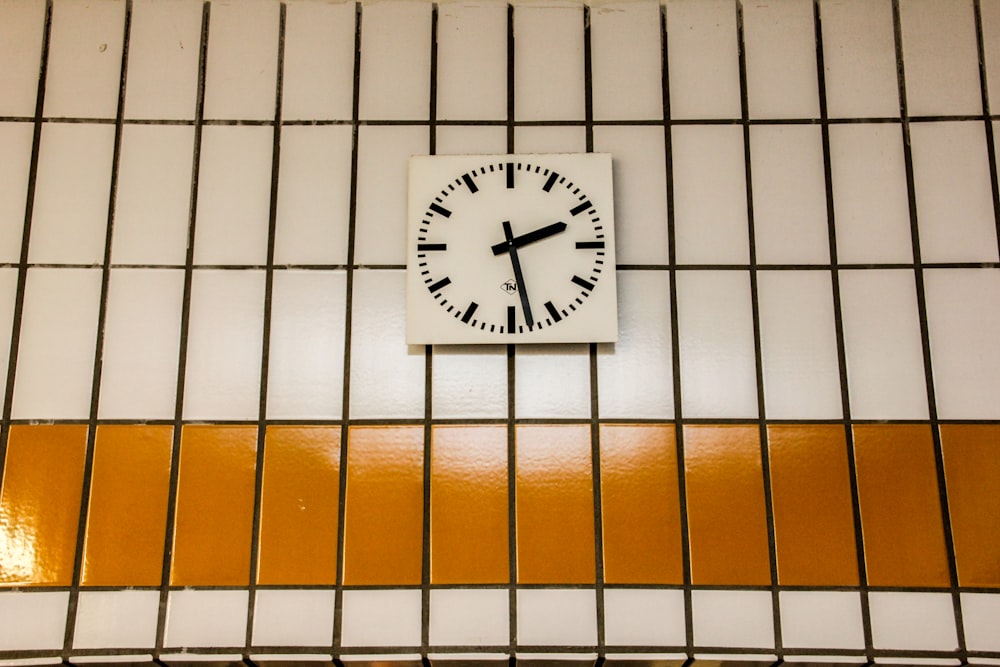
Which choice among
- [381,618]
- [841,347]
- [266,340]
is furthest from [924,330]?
[266,340]

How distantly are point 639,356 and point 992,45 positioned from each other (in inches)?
53.9

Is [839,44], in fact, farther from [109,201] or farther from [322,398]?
[109,201]

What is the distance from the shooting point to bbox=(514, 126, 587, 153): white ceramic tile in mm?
2295

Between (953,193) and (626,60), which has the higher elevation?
(626,60)

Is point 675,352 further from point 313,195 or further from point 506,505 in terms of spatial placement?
point 313,195

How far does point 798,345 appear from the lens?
2.18 metres

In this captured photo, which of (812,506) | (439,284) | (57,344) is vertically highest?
(439,284)

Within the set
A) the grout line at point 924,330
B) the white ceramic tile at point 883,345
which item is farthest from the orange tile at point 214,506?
the grout line at point 924,330

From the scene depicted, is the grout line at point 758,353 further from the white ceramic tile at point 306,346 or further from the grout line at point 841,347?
the white ceramic tile at point 306,346

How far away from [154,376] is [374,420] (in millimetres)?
592

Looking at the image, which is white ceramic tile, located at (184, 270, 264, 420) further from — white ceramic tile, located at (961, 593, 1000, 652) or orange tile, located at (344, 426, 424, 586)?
white ceramic tile, located at (961, 593, 1000, 652)

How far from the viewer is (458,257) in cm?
221

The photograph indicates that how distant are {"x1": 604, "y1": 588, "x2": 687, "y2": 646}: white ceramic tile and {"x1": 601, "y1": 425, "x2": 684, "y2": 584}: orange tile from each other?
0.03 m

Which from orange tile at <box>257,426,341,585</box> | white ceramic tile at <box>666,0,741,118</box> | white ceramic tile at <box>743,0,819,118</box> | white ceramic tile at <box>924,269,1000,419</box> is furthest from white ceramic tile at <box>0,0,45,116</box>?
white ceramic tile at <box>924,269,1000,419</box>
